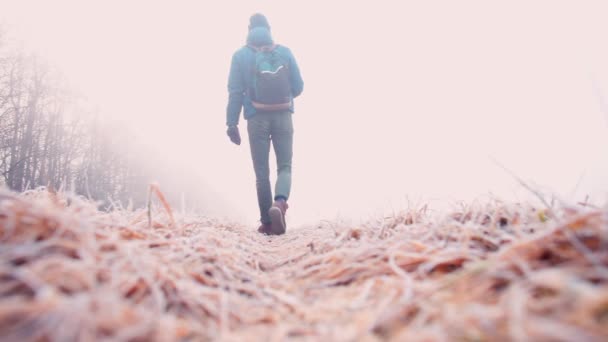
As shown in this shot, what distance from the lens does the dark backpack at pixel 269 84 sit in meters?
3.37

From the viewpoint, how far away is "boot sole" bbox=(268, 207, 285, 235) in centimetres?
298

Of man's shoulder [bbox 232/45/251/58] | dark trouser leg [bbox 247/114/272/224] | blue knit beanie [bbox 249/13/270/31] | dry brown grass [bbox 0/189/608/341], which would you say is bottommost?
dry brown grass [bbox 0/189/608/341]

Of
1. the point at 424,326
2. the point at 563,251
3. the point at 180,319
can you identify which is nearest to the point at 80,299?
the point at 180,319

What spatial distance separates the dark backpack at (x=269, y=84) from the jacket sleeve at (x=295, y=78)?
21cm

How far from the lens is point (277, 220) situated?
3016mm

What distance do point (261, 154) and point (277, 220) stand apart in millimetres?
744

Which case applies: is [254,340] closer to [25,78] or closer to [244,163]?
[25,78]

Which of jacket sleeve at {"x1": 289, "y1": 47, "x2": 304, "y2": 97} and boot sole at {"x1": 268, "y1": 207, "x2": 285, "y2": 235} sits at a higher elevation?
jacket sleeve at {"x1": 289, "y1": 47, "x2": 304, "y2": 97}

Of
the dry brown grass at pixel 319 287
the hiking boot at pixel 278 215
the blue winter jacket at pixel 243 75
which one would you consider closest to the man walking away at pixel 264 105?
the blue winter jacket at pixel 243 75

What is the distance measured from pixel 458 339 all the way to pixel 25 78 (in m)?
14.6

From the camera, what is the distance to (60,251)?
817mm

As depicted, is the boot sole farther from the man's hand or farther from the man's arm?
the man's arm

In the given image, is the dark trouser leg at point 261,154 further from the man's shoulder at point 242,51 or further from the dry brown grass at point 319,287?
the dry brown grass at point 319,287

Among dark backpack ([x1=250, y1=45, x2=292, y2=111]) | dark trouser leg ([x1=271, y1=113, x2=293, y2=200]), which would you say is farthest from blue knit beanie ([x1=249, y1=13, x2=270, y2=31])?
dark trouser leg ([x1=271, y1=113, x2=293, y2=200])
